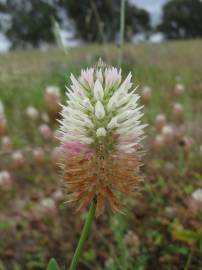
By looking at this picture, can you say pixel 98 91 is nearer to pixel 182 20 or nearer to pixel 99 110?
pixel 99 110

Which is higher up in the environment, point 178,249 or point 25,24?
point 25,24

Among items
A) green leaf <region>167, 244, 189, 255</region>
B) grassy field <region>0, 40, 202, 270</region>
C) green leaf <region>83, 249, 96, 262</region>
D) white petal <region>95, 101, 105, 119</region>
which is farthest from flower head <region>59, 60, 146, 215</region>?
green leaf <region>83, 249, 96, 262</region>

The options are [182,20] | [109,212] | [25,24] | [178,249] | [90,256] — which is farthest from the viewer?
[182,20]

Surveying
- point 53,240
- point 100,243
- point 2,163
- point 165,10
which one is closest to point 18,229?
point 53,240

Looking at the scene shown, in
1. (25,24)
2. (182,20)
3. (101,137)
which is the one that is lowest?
(101,137)

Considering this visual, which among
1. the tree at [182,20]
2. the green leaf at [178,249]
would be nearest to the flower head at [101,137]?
the green leaf at [178,249]

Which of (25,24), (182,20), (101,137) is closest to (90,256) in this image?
(101,137)

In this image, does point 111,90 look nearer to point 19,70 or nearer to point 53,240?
point 53,240

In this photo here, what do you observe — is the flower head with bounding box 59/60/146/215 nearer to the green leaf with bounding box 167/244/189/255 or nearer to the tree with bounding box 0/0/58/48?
the green leaf with bounding box 167/244/189/255
